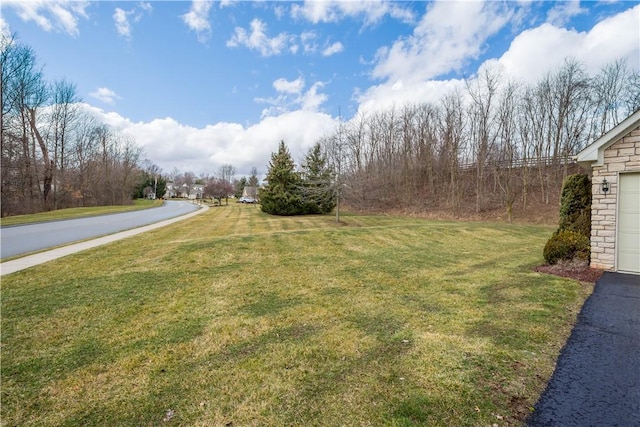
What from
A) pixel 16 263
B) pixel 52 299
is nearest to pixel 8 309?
pixel 52 299

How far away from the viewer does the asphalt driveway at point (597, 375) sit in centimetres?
218

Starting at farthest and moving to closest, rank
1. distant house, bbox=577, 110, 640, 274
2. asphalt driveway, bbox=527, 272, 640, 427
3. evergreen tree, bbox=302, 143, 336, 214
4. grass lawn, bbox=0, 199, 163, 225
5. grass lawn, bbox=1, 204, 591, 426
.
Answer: evergreen tree, bbox=302, 143, 336, 214
grass lawn, bbox=0, 199, 163, 225
distant house, bbox=577, 110, 640, 274
grass lawn, bbox=1, 204, 591, 426
asphalt driveway, bbox=527, 272, 640, 427

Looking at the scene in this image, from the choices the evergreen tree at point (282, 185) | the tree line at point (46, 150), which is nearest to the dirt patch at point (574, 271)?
the evergreen tree at point (282, 185)

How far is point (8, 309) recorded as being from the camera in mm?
4539

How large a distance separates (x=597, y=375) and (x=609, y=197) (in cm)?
526

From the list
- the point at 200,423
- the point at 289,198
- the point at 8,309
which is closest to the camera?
the point at 200,423

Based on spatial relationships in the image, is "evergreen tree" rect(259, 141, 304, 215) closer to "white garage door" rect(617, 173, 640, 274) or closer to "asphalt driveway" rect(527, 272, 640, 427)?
"white garage door" rect(617, 173, 640, 274)

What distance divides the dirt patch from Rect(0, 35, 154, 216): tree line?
32.5m

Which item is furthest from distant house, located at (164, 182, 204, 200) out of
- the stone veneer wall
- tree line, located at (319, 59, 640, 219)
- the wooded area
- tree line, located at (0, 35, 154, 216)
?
the stone veneer wall

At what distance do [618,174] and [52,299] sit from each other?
11.1 m

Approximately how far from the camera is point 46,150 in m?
31.8

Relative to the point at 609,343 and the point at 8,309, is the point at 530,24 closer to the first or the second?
the point at 609,343

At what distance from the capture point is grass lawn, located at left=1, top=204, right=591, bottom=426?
2.34 meters

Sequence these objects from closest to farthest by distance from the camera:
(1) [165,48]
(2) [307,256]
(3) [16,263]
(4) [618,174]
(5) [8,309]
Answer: (5) [8,309] < (4) [618,174] < (3) [16,263] < (2) [307,256] < (1) [165,48]
